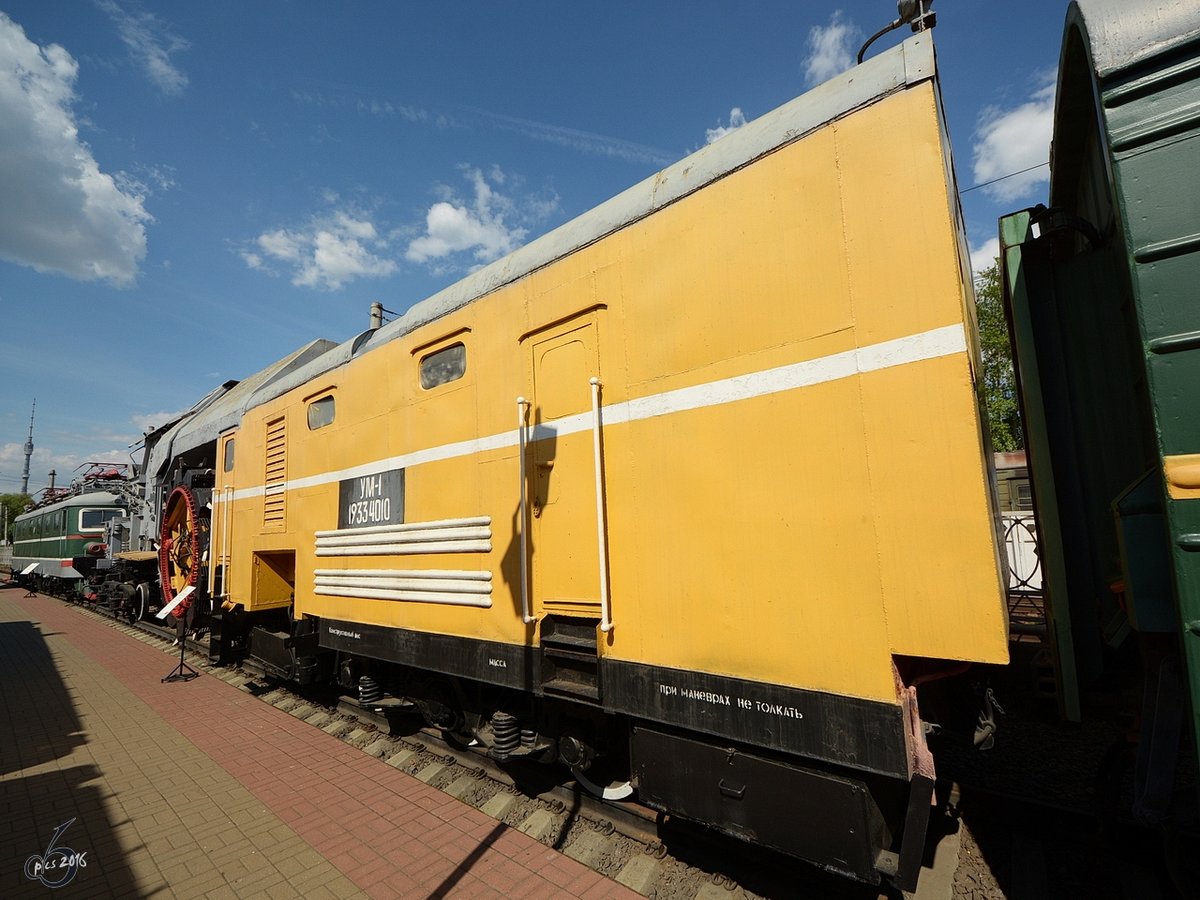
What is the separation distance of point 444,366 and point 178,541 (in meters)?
8.08

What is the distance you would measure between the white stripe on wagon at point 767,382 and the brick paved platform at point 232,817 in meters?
2.47

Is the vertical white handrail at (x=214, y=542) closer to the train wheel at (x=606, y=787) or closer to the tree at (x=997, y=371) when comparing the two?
the train wheel at (x=606, y=787)

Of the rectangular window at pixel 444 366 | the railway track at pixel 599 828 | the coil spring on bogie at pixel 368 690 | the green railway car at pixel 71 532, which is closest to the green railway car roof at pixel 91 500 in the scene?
the green railway car at pixel 71 532

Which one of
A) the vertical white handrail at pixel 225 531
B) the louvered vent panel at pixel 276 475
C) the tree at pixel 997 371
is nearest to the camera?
the louvered vent panel at pixel 276 475

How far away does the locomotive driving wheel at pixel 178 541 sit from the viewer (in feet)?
29.0

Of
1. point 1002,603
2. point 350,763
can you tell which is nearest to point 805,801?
point 1002,603

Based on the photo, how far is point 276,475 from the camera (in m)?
6.40

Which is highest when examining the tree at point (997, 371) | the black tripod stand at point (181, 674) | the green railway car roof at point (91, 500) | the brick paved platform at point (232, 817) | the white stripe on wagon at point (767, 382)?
the tree at point (997, 371)

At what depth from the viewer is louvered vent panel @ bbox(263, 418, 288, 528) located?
6234 mm

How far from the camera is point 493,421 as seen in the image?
3.81m

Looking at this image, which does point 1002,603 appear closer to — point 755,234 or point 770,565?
point 770,565

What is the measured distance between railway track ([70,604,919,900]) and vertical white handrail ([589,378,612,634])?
1.41 m

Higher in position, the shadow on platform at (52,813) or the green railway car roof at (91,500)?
the green railway car roof at (91,500)

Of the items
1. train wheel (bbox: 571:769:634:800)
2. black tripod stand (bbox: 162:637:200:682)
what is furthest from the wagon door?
black tripod stand (bbox: 162:637:200:682)
